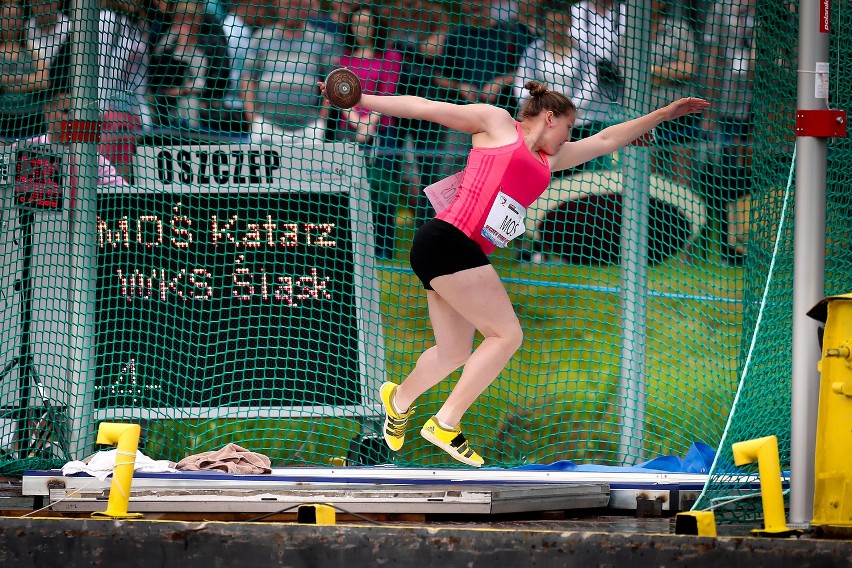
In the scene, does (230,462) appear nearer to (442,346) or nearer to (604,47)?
(442,346)

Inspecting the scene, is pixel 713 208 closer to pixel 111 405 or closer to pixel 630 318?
pixel 630 318

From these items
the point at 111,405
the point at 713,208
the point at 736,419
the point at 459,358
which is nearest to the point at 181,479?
the point at 459,358

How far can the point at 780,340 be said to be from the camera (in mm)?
6070

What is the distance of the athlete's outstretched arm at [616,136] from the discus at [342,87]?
4.12 feet

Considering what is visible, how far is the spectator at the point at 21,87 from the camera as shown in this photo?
320 inches

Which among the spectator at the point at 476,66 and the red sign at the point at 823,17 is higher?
the spectator at the point at 476,66

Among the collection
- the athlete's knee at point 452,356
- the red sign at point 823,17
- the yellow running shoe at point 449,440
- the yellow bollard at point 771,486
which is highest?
the red sign at point 823,17

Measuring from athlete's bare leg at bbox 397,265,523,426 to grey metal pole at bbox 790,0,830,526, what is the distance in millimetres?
1689

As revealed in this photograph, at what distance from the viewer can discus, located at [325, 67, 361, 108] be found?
18.0ft

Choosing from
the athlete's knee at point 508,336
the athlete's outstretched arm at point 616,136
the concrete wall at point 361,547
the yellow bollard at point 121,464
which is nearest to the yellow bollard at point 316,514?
the concrete wall at point 361,547

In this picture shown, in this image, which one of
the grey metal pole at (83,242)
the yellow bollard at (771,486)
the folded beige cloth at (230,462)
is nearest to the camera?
the yellow bollard at (771,486)

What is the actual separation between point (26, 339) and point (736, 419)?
452cm

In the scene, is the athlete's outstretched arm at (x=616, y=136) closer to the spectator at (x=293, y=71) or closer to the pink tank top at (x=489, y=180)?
the pink tank top at (x=489, y=180)

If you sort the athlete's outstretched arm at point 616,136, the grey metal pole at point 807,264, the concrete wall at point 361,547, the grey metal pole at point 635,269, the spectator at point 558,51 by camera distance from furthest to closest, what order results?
the spectator at point 558,51 → the grey metal pole at point 635,269 → the athlete's outstretched arm at point 616,136 → the grey metal pole at point 807,264 → the concrete wall at point 361,547
